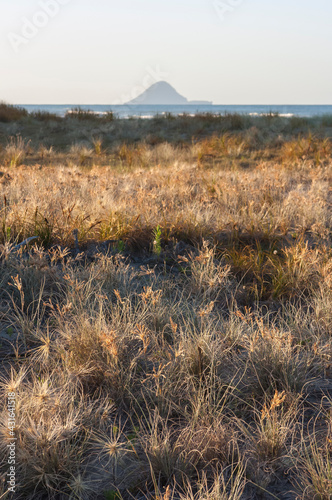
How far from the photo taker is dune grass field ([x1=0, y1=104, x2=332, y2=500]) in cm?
Result: 166

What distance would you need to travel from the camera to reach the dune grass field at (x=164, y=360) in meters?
1.66

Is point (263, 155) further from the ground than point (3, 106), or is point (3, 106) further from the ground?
point (3, 106)

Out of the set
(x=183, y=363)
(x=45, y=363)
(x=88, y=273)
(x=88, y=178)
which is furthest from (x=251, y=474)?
(x=88, y=178)

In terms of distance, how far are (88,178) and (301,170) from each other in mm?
4072

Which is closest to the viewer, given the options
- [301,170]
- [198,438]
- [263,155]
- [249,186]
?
[198,438]

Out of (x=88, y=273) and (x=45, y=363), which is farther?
(x=88, y=273)

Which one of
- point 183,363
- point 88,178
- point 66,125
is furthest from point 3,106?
point 183,363

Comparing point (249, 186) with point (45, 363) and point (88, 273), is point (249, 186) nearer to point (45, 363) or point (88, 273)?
point (88, 273)

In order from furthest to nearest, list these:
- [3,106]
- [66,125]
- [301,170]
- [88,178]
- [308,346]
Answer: [3,106] < [66,125] < [301,170] < [88,178] < [308,346]

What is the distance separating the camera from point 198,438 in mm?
1778

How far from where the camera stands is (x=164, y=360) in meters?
2.26

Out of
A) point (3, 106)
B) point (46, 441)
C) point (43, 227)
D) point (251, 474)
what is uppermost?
point (3, 106)

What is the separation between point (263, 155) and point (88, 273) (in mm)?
8226

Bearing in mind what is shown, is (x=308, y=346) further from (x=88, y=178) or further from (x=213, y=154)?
(x=213, y=154)
